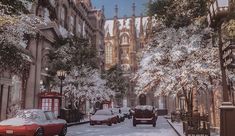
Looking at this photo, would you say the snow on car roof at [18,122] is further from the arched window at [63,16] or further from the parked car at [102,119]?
the arched window at [63,16]

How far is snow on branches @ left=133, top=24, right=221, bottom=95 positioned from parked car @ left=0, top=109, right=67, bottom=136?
8.77 meters

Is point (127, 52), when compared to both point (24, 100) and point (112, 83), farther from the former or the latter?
point (24, 100)

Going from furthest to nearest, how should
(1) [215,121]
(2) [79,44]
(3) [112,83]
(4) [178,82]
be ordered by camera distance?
(3) [112,83] < (2) [79,44] < (4) [178,82] < (1) [215,121]

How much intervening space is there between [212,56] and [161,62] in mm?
3516

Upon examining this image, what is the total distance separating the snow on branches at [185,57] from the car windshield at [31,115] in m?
9.40

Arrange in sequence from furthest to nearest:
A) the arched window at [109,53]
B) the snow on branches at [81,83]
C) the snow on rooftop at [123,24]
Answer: the snow on rooftop at [123,24]
the arched window at [109,53]
the snow on branches at [81,83]

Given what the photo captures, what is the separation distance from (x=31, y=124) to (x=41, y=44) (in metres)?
20.9

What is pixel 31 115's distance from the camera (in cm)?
1386

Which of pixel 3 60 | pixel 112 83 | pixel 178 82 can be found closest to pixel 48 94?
pixel 178 82

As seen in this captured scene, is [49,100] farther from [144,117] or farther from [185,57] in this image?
[185,57]

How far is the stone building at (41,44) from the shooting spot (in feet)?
→ 81.3

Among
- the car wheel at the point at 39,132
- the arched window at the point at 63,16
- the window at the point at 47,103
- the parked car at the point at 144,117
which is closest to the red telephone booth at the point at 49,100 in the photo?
the window at the point at 47,103

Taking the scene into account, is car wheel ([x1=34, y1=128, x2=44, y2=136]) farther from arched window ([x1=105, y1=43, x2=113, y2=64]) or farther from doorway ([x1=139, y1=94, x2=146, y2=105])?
arched window ([x1=105, y1=43, x2=113, y2=64])

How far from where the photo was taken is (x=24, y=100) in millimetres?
29266
